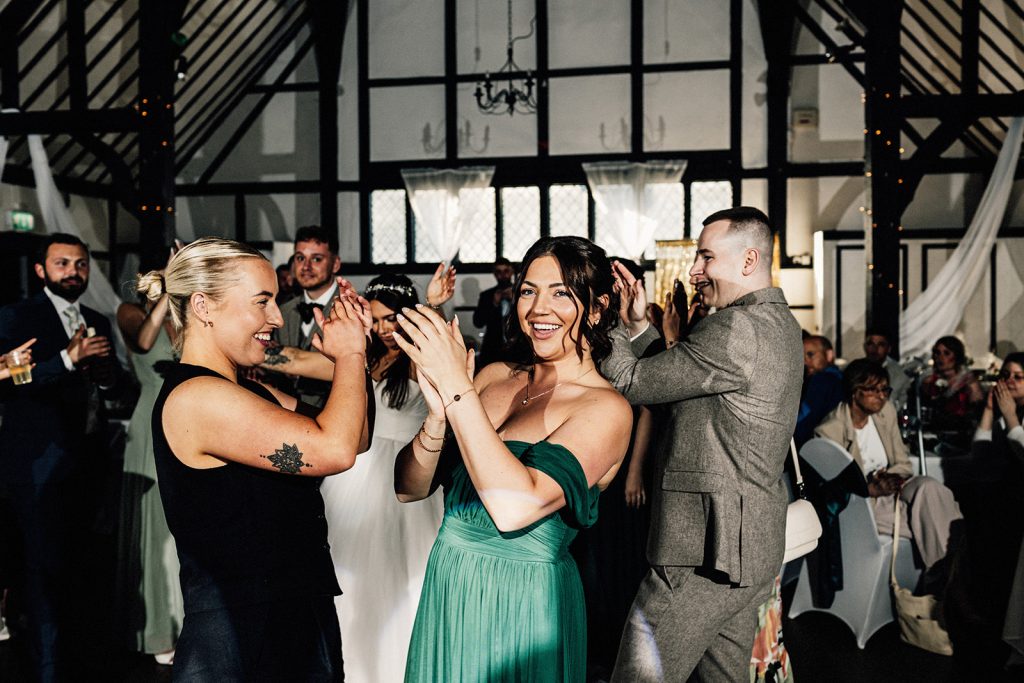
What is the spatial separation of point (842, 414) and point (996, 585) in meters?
0.99

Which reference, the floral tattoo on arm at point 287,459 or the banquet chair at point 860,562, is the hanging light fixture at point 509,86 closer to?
the banquet chair at point 860,562

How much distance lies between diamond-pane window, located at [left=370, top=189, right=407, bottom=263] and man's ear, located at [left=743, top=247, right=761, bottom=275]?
403 inches

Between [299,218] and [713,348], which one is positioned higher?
[299,218]

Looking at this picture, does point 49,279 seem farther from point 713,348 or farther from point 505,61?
point 505,61

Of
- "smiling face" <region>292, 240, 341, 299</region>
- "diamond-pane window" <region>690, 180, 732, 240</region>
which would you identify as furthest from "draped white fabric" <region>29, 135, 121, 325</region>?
"diamond-pane window" <region>690, 180, 732, 240</region>

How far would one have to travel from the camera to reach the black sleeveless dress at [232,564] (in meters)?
1.63

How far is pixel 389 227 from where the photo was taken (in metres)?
12.3

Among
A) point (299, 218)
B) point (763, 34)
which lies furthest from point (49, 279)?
point (763, 34)

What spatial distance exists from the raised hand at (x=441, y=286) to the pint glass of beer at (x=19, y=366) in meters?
1.26

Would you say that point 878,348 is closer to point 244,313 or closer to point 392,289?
point 392,289

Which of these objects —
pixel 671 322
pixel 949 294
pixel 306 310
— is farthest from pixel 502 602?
pixel 949 294

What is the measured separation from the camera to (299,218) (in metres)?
12.5

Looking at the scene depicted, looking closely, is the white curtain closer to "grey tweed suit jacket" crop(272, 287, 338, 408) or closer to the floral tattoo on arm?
"grey tweed suit jacket" crop(272, 287, 338, 408)

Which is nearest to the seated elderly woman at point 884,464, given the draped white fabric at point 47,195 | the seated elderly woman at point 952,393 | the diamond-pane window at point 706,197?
the seated elderly woman at point 952,393
